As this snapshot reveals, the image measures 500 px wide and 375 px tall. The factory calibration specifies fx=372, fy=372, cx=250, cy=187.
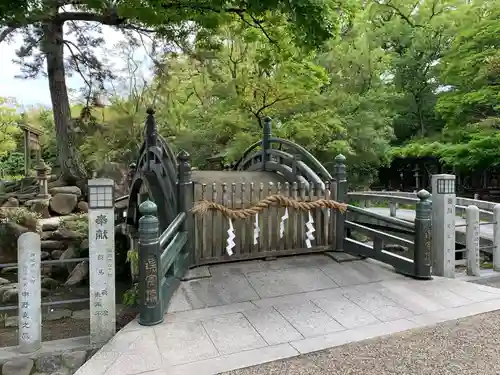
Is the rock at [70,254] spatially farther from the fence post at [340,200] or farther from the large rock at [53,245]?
the fence post at [340,200]

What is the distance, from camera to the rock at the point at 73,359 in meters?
3.11

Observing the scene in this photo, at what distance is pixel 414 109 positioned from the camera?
61.7ft

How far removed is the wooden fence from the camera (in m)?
5.02

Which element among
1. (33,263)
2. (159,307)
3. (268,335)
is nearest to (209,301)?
(159,307)

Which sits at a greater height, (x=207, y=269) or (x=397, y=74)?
(x=397, y=74)

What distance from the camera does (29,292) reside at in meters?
3.21

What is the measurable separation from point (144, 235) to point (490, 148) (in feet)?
41.4

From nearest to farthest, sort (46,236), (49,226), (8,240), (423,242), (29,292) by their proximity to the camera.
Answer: (29,292), (423,242), (8,240), (46,236), (49,226)

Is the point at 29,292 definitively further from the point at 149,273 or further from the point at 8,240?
the point at 8,240

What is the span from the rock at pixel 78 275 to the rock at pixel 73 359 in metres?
7.02

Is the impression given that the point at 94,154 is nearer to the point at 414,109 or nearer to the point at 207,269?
the point at 207,269

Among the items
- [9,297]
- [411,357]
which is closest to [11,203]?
[9,297]

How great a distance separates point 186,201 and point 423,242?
303cm

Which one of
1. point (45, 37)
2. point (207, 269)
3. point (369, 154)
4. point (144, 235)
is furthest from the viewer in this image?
point (369, 154)
